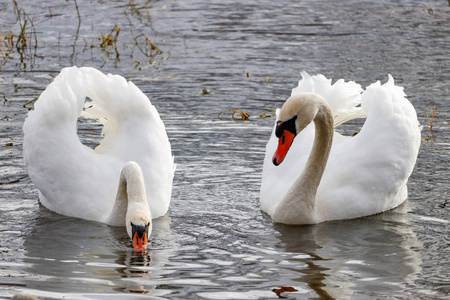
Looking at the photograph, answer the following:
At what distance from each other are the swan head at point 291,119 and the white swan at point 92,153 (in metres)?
1.23

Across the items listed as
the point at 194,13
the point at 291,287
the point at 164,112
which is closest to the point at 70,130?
the point at 291,287

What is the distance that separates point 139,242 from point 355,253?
1698 millimetres

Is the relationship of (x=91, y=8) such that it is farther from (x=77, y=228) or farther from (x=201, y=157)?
(x=77, y=228)

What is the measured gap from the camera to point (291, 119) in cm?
754

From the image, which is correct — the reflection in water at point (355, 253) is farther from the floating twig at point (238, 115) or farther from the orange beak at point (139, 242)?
the floating twig at point (238, 115)

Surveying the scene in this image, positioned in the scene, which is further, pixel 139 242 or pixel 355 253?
pixel 355 253

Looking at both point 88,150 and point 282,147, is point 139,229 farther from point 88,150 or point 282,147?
point 88,150

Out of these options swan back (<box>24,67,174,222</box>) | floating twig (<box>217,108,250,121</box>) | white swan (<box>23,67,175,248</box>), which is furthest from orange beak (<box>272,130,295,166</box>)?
floating twig (<box>217,108,250,121</box>)

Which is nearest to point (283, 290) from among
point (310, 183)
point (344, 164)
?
point (310, 183)

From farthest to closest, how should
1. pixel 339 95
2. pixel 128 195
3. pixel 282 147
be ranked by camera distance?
1. pixel 339 95
2. pixel 128 195
3. pixel 282 147

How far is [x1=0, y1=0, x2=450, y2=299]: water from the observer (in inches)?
265

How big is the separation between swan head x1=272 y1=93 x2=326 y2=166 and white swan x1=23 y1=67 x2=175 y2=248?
4.05 ft

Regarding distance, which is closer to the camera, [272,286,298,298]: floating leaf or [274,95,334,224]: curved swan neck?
[272,286,298,298]: floating leaf

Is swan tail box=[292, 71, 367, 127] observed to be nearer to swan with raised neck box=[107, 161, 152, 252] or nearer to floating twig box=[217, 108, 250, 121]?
swan with raised neck box=[107, 161, 152, 252]
